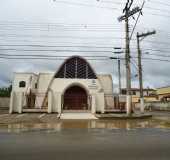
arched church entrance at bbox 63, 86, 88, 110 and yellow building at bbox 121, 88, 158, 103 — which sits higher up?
yellow building at bbox 121, 88, 158, 103

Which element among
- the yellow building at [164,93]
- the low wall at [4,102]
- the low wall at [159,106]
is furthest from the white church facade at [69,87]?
the yellow building at [164,93]

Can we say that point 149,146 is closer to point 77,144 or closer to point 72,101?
point 77,144

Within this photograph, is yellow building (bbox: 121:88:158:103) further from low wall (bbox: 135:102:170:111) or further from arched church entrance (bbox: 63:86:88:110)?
arched church entrance (bbox: 63:86:88:110)

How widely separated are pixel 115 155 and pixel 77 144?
7.32 ft

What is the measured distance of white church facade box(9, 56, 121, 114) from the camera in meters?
34.6

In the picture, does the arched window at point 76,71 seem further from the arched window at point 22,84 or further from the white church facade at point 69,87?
the arched window at point 22,84

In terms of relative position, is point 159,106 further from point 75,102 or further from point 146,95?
point 146,95

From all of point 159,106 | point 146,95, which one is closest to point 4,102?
point 159,106

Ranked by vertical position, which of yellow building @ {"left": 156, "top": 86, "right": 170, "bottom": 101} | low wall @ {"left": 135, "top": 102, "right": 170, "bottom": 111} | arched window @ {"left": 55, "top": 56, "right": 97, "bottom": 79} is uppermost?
arched window @ {"left": 55, "top": 56, "right": 97, "bottom": 79}

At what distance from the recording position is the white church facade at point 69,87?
3456 cm

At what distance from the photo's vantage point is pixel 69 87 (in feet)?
137

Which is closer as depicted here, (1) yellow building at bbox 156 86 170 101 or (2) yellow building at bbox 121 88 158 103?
(1) yellow building at bbox 156 86 170 101

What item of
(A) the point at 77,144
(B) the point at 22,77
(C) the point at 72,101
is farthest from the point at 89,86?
(A) the point at 77,144

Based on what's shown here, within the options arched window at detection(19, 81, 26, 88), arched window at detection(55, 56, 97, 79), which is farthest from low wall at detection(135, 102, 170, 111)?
arched window at detection(19, 81, 26, 88)
